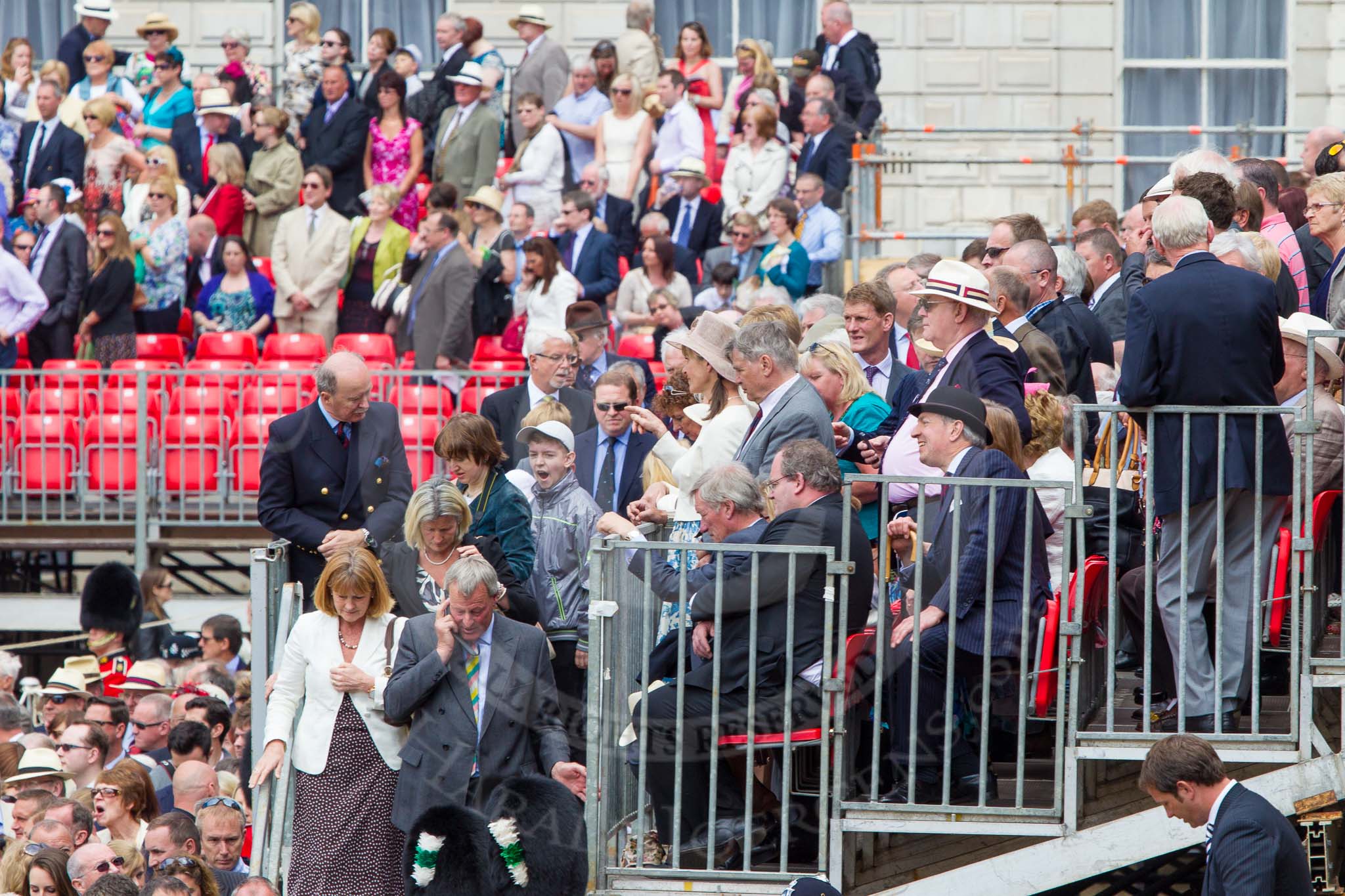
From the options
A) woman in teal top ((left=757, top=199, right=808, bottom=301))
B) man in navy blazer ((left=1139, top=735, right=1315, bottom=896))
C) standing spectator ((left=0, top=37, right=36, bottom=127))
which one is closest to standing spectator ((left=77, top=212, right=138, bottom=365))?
standing spectator ((left=0, top=37, right=36, bottom=127))

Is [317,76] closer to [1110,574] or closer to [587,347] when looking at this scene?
[587,347]

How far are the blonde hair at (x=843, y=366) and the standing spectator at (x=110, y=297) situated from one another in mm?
8009

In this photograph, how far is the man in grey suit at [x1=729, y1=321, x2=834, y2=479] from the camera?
7477 millimetres

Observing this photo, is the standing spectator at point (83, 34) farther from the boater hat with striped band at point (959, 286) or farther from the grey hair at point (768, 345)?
the boater hat with striped band at point (959, 286)

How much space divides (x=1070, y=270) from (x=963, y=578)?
2.92 m

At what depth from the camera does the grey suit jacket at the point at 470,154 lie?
1641 centimetres

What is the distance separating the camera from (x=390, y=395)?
13641 millimetres

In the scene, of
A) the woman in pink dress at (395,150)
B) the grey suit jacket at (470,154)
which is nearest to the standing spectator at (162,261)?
the woman in pink dress at (395,150)

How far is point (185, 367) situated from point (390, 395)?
5.56 feet

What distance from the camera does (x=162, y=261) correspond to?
15164 millimetres

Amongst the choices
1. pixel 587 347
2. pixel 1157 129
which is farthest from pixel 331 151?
pixel 1157 129

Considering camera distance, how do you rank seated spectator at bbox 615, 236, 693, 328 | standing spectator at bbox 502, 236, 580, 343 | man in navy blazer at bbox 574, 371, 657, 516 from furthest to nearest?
seated spectator at bbox 615, 236, 693, 328
standing spectator at bbox 502, 236, 580, 343
man in navy blazer at bbox 574, 371, 657, 516

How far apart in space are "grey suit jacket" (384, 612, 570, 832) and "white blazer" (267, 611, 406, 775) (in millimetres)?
204

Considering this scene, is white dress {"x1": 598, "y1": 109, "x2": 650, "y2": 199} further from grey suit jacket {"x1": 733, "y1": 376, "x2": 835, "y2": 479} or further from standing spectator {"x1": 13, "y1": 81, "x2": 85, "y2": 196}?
grey suit jacket {"x1": 733, "y1": 376, "x2": 835, "y2": 479}
